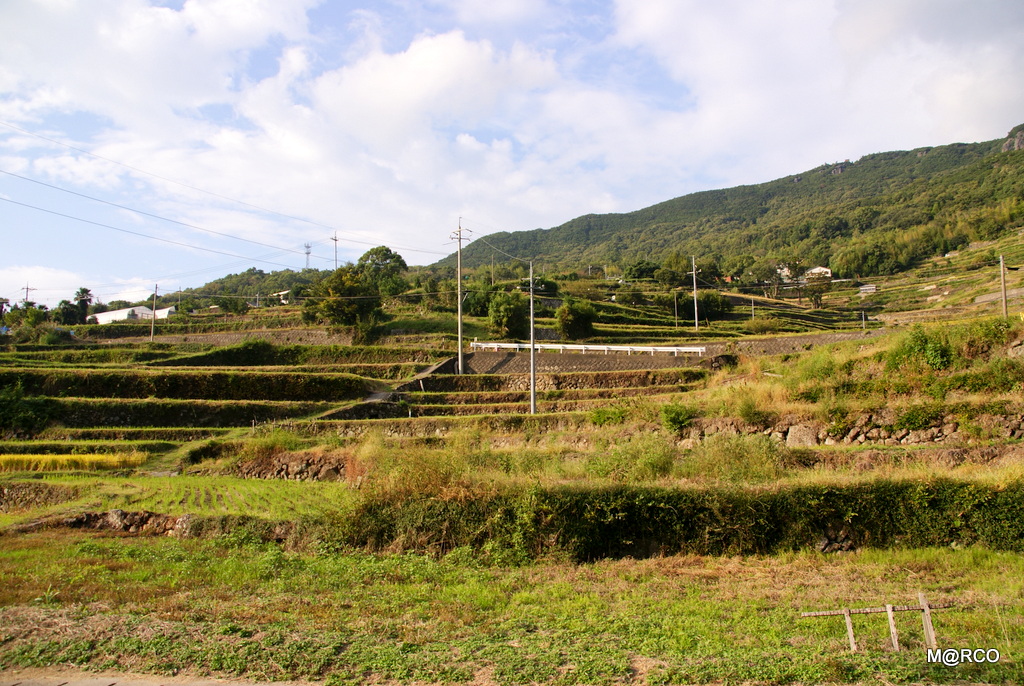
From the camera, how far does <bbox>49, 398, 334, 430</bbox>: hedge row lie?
28.1 m

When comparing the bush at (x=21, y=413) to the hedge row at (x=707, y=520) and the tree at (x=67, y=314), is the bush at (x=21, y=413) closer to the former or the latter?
the hedge row at (x=707, y=520)

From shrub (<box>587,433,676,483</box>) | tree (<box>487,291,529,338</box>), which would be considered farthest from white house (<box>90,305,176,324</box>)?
shrub (<box>587,433,676,483</box>)

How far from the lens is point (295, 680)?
655 cm

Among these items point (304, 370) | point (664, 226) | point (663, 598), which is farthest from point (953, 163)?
point (663, 598)

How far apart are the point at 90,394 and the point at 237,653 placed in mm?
30705

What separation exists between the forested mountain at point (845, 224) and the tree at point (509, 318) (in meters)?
36.5

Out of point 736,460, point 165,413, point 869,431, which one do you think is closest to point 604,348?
point 869,431

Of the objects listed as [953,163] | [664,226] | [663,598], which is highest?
[953,163]

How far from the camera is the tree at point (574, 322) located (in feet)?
156

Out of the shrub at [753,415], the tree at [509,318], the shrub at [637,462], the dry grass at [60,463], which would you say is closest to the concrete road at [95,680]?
the shrub at [637,462]

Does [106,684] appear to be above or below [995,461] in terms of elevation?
below

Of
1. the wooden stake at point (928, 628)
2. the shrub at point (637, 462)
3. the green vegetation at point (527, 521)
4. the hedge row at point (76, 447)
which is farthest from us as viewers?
the hedge row at point (76, 447)

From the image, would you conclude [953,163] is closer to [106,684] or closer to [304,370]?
[304,370]

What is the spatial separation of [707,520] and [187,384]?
30.4 metres
